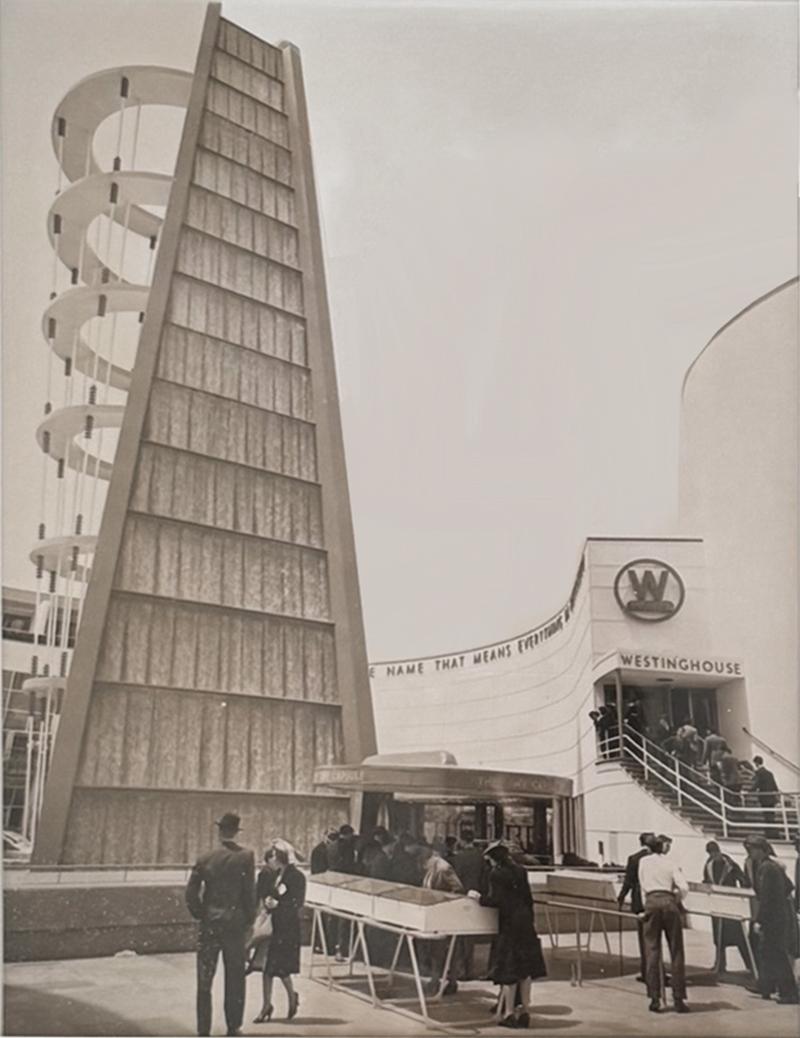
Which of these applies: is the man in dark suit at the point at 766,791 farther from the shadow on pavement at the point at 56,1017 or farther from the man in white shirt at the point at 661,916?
the shadow on pavement at the point at 56,1017

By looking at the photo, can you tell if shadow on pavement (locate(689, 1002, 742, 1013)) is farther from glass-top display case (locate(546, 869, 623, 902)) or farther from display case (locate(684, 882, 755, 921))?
glass-top display case (locate(546, 869, 623, 902))

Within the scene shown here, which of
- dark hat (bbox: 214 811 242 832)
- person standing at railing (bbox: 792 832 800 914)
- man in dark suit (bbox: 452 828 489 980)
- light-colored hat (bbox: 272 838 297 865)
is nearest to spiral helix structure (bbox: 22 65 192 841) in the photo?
dark hat (bbox: 214 811 242 832)

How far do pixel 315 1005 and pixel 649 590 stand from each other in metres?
1.49

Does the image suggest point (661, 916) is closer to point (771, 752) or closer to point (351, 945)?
point (771, 752)

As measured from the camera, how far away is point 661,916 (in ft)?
9.41

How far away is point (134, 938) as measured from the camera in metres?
2.81

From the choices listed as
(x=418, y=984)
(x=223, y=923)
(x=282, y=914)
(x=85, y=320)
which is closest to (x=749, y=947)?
(x=418, y=984)

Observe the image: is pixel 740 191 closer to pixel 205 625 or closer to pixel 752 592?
pixel 752 592

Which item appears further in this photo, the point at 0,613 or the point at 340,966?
the point at 0,613

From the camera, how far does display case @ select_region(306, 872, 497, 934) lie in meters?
2.77

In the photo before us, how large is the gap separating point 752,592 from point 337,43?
225 centimetres

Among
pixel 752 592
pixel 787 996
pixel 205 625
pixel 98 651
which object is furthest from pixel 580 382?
pixel 787 996

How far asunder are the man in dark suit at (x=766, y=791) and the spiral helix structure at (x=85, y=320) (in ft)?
6.62

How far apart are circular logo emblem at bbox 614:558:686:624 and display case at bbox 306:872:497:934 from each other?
955 mm
